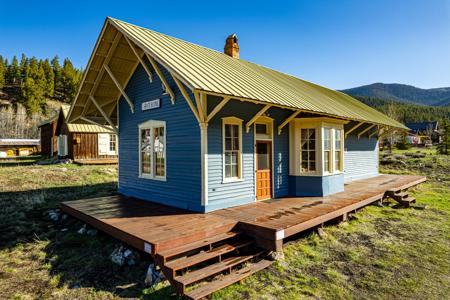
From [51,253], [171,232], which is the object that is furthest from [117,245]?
[171,232]

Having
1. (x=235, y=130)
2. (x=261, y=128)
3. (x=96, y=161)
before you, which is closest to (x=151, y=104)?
(x=235, y=130)

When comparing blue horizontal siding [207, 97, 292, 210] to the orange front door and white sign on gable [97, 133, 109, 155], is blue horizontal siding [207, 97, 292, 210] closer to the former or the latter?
the orange front door

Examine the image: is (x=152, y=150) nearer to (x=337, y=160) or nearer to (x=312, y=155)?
(x=312, y=155)

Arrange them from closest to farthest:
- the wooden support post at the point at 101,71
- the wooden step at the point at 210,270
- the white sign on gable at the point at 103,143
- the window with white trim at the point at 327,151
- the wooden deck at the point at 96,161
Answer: the wooden step at the point at 210,270
the wooden support post at the point at 101,71
the window with white trim at the point at 327,151
the wooden deck at the point at 96,161
the white sign on gable at the point at 103,143

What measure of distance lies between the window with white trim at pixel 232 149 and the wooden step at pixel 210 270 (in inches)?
104

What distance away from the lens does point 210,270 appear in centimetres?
477

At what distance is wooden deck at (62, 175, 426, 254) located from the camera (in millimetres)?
5443

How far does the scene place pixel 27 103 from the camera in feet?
218

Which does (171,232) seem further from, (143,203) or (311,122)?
(311,122)

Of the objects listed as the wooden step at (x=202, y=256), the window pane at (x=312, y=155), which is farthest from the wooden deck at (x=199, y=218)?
the window pane at (x=312, y=155)

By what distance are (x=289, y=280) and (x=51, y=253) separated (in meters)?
4.90

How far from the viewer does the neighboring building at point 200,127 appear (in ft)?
23.8

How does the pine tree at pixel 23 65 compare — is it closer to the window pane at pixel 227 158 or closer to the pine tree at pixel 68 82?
the pine tree at pixel 68 82

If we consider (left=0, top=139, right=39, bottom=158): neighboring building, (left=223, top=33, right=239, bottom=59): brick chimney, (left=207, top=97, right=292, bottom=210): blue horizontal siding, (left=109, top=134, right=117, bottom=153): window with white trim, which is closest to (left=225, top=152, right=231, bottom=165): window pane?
(left=207, top=97, right=292, bottom=210): blue horizontal siding
